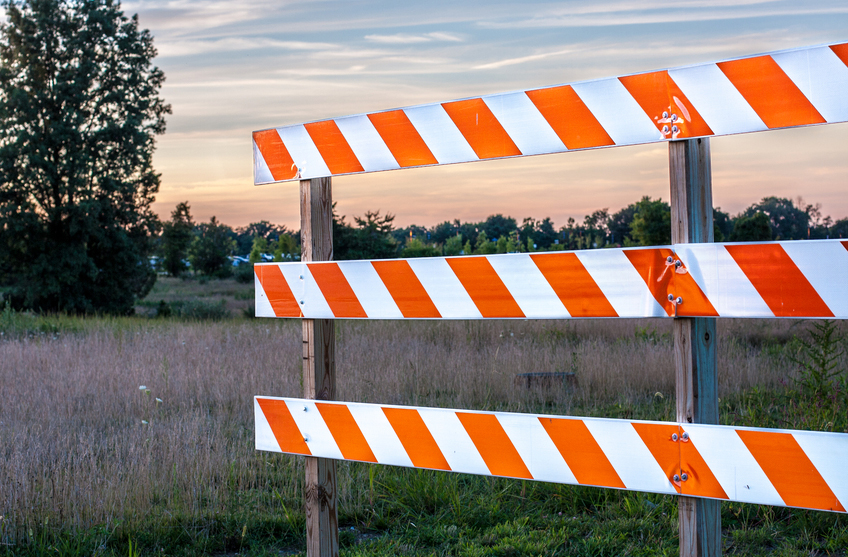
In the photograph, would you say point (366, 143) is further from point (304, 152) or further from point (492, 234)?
point (492, 234)

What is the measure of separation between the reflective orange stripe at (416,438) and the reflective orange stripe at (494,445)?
197 mm

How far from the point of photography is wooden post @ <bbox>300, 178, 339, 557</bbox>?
3.46 m

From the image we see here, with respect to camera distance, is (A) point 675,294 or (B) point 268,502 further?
(B) point 268,502

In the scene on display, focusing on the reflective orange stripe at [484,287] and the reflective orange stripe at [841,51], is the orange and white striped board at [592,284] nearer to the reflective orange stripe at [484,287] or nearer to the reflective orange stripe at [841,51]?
the reflective orange stripe at [484,287]

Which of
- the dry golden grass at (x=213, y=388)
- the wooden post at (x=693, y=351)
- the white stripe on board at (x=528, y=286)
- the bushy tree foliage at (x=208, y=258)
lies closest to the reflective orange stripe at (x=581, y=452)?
the wooden post at (x=693, y=351)

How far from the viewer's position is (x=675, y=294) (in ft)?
8.32

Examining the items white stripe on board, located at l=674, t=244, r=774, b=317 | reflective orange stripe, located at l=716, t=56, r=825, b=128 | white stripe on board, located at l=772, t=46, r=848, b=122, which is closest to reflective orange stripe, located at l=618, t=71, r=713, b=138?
reflective orange stripe, located at l=716, t=56, r=825, b=128

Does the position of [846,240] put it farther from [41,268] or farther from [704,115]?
[41,268]

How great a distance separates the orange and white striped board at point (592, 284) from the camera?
239cm

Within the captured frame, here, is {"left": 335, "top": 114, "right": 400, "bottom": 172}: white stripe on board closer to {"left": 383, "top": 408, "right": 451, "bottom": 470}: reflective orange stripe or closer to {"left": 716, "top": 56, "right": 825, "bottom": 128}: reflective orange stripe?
{"left": 383, "top": 408, "right": 451, "bottom": 470}: reflective orange stripe

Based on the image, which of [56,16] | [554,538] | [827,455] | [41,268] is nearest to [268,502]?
[554,538]

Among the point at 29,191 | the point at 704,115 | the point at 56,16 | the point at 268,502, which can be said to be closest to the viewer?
the point at 704,115

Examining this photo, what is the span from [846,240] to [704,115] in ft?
2.23

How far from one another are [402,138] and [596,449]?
5.53 ft
